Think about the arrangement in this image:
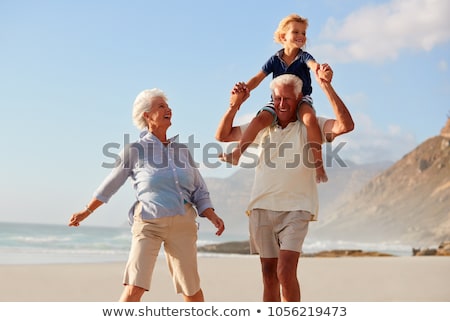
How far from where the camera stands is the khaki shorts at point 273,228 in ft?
12.6

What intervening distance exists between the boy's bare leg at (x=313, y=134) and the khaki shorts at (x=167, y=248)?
0.81 metres

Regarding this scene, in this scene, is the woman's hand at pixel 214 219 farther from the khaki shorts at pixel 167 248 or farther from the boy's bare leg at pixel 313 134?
the boy's bare leg at pixel 313 134

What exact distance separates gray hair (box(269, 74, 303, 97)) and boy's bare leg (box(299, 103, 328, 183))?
10cm

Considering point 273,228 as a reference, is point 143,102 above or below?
above

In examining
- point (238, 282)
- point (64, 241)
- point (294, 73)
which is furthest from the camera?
point (64, 241)

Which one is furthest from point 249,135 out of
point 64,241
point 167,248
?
point 64,241

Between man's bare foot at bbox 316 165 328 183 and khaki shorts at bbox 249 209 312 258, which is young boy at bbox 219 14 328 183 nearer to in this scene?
man's bare foot at bbox 316 165 328 183

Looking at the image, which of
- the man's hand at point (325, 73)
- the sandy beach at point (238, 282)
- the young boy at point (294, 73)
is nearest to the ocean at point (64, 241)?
the sandy beach at point (238, 282)

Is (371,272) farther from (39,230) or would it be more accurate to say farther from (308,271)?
(39,230)

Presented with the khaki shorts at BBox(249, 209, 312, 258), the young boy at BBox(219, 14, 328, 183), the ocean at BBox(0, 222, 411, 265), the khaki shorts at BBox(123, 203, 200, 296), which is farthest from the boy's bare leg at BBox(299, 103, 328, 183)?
the ocean at BBox(0, 222, 411, 265)

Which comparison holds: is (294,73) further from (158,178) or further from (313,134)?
(158,178)

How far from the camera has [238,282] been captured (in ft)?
22.9

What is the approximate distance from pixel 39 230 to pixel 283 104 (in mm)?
29948

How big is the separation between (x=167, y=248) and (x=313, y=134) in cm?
110
